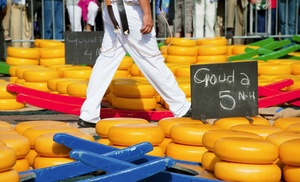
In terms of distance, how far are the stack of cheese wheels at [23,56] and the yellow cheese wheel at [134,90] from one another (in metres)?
2.48

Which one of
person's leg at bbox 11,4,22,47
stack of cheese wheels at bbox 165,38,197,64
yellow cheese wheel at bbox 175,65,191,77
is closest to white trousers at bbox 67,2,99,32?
person's leg at bbox 11,4,22,47

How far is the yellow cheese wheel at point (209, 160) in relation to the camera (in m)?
3.95

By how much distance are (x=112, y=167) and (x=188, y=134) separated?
802 mm

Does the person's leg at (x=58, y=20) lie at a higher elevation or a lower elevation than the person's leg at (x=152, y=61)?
higher

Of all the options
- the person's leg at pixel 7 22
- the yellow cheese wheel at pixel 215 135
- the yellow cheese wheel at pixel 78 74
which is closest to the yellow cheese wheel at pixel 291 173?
the yellow cheese wheel at pixel 215 135

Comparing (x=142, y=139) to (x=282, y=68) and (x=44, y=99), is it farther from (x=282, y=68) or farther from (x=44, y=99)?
(x=282, y=68)

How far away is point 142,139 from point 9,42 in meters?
7.24

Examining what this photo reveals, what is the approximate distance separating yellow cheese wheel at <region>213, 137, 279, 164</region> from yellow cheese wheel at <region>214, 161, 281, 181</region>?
0.02 metres

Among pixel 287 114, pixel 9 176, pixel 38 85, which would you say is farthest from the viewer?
pixel 38 85

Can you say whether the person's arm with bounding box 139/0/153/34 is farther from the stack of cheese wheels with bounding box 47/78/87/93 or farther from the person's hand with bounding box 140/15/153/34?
the stack of cheese wheels with bounding box 47/78/87/93

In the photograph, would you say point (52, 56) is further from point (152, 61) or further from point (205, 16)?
point (205, 16)

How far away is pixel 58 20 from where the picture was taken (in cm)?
1174

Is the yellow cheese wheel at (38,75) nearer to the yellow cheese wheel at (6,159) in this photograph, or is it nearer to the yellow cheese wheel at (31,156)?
the yellow cheese wheel at (31,156)

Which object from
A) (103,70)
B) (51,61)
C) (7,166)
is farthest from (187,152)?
(51,61)
